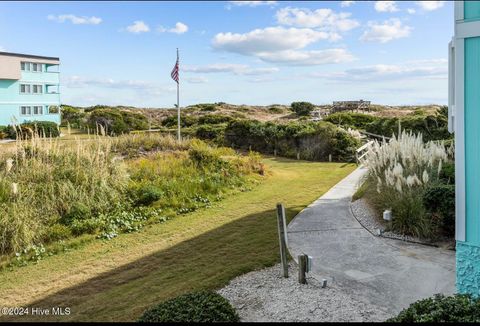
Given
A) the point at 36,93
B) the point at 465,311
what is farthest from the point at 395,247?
the point at 36,93

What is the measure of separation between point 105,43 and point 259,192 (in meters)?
5.49

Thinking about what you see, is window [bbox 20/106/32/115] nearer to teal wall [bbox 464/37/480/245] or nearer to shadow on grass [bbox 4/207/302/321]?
shadow on grass [bbox 4/207/302/321]

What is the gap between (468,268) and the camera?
463cm

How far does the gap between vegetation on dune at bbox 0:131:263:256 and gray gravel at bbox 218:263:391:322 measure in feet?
11.8

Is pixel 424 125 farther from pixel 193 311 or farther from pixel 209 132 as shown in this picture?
pixel 193 311

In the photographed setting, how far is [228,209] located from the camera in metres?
9.39

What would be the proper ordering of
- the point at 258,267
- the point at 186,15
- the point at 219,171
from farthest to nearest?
the point at 219,171 < the point at 186,15 < the point at 258,267

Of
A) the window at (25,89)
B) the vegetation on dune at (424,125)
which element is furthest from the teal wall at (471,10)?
the window at (25,89)

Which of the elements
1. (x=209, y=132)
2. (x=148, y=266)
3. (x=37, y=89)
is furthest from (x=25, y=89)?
(x=148, y=266)

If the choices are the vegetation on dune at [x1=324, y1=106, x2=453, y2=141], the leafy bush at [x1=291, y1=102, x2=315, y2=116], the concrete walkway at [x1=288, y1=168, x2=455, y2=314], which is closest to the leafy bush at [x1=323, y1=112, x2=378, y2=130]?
the vegetation on dune at [x1=324, y1=106, x2=453, y2=141]

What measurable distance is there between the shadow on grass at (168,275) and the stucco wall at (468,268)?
236cm

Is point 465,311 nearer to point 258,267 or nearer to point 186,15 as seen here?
point 258,267

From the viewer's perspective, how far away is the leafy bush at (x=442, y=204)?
21.1 feet

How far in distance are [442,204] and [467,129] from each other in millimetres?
2391
